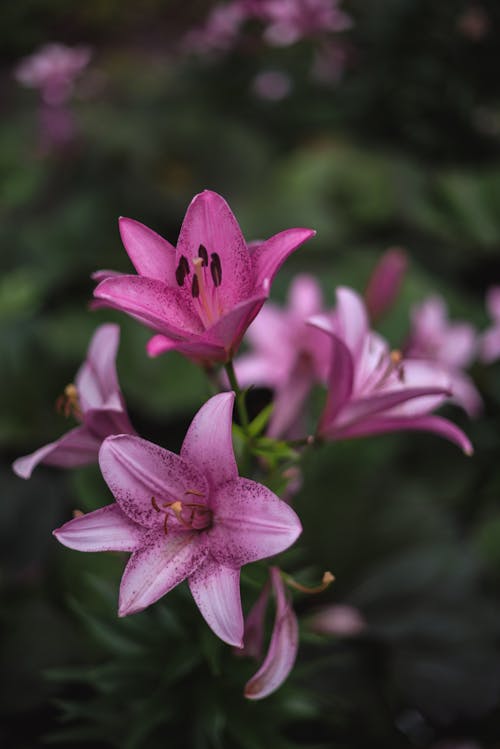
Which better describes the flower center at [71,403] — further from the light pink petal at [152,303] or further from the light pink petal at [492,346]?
the light pink petal at [492,346]

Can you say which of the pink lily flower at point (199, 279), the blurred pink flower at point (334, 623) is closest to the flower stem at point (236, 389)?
the pink lily flower at point (199, 279)

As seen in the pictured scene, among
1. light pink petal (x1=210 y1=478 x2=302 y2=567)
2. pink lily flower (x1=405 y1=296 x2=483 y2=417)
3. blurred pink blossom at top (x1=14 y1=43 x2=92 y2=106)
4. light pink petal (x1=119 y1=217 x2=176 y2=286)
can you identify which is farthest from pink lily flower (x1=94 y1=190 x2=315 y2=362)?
blurred pink blossom at top (x1=14 y1=43 x2=92 y2=106)

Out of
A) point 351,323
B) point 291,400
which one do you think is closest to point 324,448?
point 291,400

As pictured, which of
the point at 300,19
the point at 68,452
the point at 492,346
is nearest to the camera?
the point at 68,452

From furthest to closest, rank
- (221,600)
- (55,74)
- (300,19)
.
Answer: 1. (300,19)
2. (55,74)
3. (221,600)

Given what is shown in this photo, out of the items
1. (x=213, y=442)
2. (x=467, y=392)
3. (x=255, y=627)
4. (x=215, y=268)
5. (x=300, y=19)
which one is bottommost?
(x=467, y=392)

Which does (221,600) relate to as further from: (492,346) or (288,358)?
(492,346)
